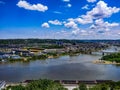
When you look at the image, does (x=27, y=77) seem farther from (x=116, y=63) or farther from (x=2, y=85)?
(x=116, y=63)

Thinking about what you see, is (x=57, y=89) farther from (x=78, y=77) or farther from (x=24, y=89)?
(x=78, y=77)

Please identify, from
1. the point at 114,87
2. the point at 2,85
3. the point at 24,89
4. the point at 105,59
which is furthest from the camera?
the point at 105,59

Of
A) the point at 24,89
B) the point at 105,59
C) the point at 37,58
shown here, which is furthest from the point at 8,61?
the point at 24,89

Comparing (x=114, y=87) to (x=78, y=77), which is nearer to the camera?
(x=114, y=87)

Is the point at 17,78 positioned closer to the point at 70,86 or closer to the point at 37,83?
the point at 70,86

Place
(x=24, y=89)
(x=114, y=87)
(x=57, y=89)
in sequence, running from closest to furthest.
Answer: (x=57, y=89), (x=24, y=89), (x=114, y=87)

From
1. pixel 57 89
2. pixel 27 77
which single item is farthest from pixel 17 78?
pixel 57 89

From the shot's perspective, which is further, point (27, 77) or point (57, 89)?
point (27, 77)

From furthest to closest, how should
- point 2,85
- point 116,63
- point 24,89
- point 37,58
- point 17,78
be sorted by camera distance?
1. point 37,58
2. point 116,63
3. point 17,78
4. point 2,85
5. point 24,89

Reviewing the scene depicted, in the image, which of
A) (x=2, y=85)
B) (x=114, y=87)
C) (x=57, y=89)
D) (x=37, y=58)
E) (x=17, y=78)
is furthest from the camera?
(x=37, y=58)
